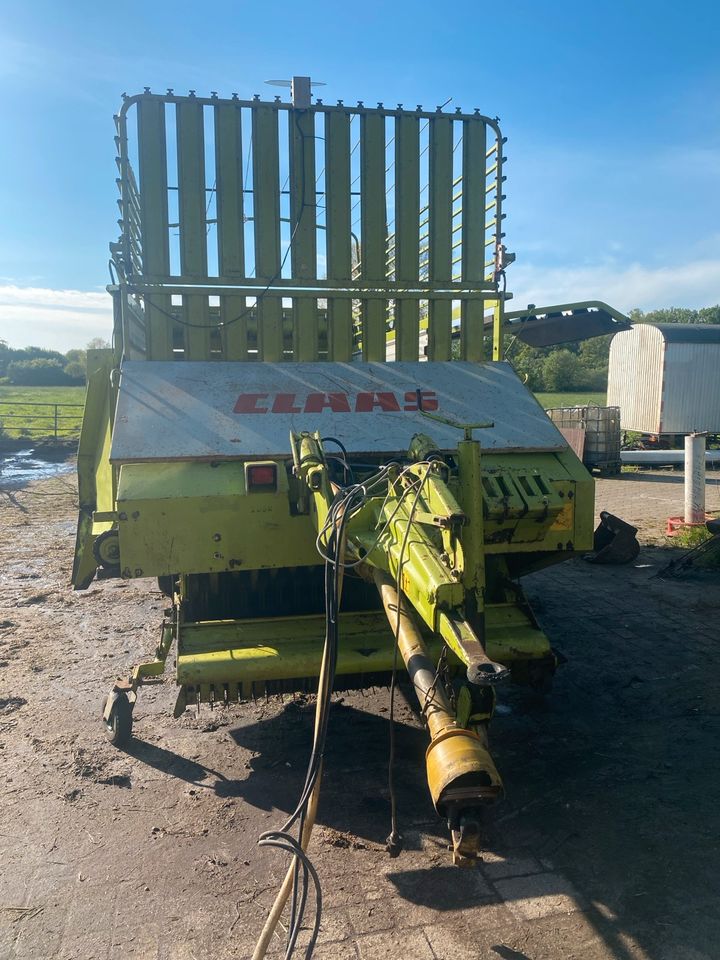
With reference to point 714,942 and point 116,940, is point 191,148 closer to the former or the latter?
point 116,940

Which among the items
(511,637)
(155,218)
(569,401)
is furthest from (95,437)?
(569,401)

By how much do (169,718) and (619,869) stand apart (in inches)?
111

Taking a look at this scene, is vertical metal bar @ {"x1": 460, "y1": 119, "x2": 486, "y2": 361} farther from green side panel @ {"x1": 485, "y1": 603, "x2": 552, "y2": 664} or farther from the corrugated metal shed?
the corrugated metal shed

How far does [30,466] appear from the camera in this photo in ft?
62.4

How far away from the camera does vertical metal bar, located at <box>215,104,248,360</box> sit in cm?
500

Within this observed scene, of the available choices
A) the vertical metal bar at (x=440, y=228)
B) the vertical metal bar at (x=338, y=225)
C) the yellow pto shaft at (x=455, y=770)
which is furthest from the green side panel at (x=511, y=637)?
the vertical metal bar at (x=338, y=225)

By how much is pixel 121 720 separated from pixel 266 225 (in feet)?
11.0

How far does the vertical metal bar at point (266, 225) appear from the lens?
16.6ft

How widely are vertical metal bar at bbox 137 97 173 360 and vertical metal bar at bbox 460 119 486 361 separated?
211 centimetres

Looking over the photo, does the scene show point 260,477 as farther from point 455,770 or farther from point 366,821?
point 455,770

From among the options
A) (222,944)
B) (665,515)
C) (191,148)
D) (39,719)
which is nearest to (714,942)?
(222,944)

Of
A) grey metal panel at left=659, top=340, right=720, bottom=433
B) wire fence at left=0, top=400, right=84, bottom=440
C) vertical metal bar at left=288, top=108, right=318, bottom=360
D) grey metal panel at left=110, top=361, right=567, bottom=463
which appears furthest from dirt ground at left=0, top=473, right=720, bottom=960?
wire fence at left=0, top=400, right=84, bottom=440

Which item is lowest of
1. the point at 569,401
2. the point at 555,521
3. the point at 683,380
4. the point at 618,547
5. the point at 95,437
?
the point at 618,547

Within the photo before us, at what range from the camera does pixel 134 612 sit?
7.02 meters
